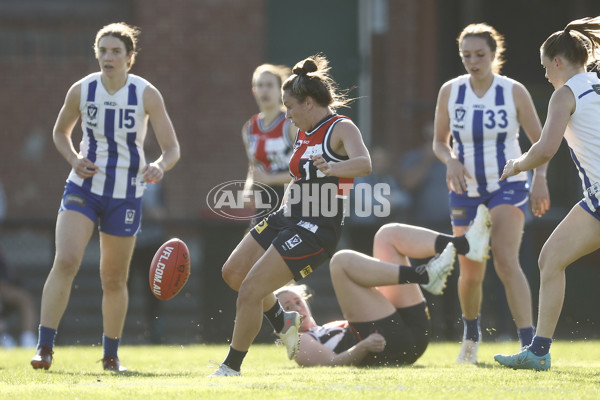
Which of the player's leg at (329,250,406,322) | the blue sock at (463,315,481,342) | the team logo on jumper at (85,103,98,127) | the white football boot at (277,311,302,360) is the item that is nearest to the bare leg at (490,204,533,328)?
the blue sock at (463,315,481,342)

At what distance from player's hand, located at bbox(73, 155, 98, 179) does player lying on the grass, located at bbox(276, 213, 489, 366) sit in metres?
1.58

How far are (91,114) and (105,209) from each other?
2.15 feet

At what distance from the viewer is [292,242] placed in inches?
237

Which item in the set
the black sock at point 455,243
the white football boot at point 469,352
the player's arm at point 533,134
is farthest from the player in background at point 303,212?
the white football boot at point 469,352

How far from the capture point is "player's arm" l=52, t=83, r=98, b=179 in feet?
22.5

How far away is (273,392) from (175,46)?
9.51 metres

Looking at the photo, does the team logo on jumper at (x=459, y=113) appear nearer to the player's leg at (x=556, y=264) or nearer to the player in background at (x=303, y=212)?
the player in background at (x=303, y=212)

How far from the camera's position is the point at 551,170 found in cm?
1380

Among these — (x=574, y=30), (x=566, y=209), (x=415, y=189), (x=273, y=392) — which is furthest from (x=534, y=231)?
(x=273, y=392)

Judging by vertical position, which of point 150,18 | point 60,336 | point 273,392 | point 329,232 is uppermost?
point 150,18

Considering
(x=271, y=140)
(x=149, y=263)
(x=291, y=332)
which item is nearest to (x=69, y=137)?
(x=271, y=140)

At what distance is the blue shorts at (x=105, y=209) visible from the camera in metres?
6.90

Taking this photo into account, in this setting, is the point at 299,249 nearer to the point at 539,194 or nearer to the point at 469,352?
the point at 469,352

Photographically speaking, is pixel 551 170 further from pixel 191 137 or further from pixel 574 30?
pixel 574 30
